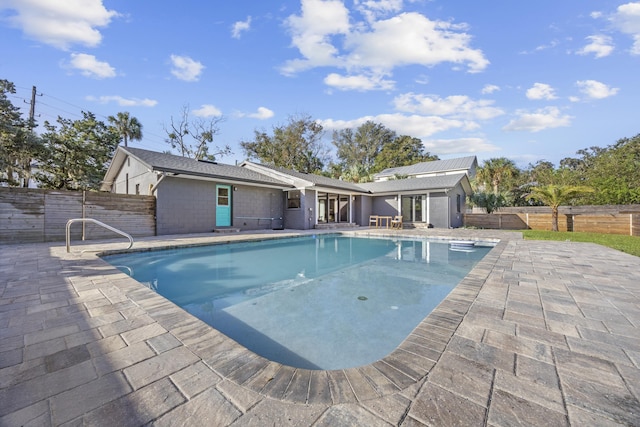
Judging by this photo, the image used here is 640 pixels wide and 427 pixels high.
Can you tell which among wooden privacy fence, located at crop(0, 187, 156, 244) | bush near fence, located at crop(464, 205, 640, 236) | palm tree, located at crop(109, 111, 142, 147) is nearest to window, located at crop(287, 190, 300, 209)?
wooden privacy fence, located at crop(0, 187, 156, 244)

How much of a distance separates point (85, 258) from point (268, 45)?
11934 millimetres

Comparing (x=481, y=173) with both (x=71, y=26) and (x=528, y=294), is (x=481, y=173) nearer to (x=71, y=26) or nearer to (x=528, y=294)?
(x=528, y=294)

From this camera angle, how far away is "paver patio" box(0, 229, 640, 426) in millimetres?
1188

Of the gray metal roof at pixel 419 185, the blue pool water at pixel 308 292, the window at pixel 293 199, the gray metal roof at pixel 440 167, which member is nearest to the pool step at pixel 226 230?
the blue pool water at pixel 308 292

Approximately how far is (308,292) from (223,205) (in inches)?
340

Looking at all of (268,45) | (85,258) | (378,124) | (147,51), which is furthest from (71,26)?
(378,124)

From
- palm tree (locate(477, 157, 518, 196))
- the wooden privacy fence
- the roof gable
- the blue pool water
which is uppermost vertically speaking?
the roof gable

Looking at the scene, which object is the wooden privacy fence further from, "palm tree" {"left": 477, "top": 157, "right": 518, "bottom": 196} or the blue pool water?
"palm tree" {"left": 477, "top": 157, "right": 518, "bottom": 196}

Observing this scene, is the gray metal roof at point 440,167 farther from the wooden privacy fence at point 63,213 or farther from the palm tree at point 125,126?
the wooden privacy fence at point 63,213

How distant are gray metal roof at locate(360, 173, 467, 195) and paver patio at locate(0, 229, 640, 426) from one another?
39.7 feet

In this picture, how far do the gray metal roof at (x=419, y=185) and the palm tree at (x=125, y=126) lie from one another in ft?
62.1

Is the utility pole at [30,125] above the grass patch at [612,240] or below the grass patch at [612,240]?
above

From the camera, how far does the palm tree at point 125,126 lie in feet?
65.6

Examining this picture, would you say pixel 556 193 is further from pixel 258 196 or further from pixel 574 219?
pixel 258 196
